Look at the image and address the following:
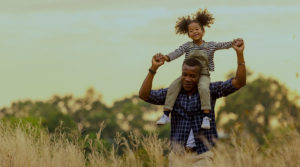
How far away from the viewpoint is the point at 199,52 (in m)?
6.96

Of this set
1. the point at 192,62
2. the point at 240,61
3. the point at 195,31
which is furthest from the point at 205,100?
the point at 195,31

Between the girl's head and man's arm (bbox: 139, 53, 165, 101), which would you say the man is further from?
the girl's head

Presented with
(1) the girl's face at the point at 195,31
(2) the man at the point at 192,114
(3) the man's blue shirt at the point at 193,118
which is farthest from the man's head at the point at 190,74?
(1) the girl's face at the point at 195,31

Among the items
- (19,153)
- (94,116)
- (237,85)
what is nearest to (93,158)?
(19,153)

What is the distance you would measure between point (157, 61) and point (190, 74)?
1.37ft

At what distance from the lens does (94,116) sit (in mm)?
53250

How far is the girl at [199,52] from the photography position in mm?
6621

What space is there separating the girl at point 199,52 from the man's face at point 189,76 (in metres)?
0.07

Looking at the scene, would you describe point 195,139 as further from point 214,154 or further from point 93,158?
point 93,158

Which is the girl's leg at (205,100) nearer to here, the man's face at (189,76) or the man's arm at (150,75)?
the man's face at (189,76)

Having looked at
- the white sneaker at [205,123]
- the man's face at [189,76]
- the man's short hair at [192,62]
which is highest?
the man's short hair at [192,62]

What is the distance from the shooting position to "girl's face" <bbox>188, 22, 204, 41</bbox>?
7.36m

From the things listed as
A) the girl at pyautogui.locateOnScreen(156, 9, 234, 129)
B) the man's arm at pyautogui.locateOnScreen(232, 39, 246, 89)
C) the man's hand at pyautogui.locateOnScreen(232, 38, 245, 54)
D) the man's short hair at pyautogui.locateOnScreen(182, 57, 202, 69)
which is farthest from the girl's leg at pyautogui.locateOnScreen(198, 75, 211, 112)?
the man's hand at pyautogui.locateOnScreen(232, 38, 245, 54)

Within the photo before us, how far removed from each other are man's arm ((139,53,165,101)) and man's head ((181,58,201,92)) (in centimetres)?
29
